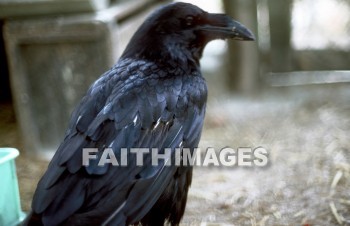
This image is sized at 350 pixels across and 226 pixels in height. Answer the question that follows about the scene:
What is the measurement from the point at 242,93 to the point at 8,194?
125 inches

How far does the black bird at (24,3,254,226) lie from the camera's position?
7.45 feet

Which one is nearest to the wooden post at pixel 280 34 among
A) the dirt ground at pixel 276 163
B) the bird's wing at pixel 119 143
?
the dirt ground at pixel 276 163

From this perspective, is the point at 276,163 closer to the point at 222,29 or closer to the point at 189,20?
the point at 222,29

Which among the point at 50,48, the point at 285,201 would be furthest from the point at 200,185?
the point at 50,48

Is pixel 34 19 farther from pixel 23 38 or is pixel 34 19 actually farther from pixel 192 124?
pixel 192 124

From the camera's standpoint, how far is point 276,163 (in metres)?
4.02

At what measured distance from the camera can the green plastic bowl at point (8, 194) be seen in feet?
8.91

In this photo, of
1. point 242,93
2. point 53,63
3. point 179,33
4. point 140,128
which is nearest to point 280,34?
point 242,93

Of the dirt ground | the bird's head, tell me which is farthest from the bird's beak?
the dirt ground

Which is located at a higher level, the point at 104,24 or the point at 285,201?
the point at 104,24

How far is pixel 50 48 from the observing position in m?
4.25

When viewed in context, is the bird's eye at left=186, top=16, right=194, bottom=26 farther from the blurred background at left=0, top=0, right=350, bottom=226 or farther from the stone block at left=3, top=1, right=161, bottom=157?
the stone block at left=3, top=1, right=161, bottom=157

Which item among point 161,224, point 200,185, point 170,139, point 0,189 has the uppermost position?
point 170,139

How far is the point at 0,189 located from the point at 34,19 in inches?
72.7
